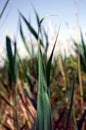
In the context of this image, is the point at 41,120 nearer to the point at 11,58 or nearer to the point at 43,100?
the point at 43,100

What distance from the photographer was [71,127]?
Result: 1.02 meters

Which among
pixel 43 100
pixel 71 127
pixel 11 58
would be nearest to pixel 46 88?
pixel 43 100

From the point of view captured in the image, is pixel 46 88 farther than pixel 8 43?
No

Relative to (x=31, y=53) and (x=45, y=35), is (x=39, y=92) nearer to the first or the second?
(x=45, y=35)

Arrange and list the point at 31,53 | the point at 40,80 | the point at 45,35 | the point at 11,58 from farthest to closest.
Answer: the point at 31,53 → the point at 45,35 → the point at 11,58 → the point at 40,80

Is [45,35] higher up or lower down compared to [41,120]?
higher up

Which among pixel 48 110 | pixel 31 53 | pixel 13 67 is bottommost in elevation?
pixel 48 110

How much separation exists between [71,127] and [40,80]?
0.61 m

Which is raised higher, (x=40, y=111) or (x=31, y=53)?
(x=31, y=53)

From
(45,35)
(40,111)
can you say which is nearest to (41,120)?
(40,111)

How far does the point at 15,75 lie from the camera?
90cm

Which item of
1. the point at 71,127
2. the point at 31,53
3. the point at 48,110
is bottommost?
the point at 71,127

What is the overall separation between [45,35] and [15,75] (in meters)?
0.30

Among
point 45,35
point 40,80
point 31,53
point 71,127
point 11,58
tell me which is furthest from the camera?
point 31,53
